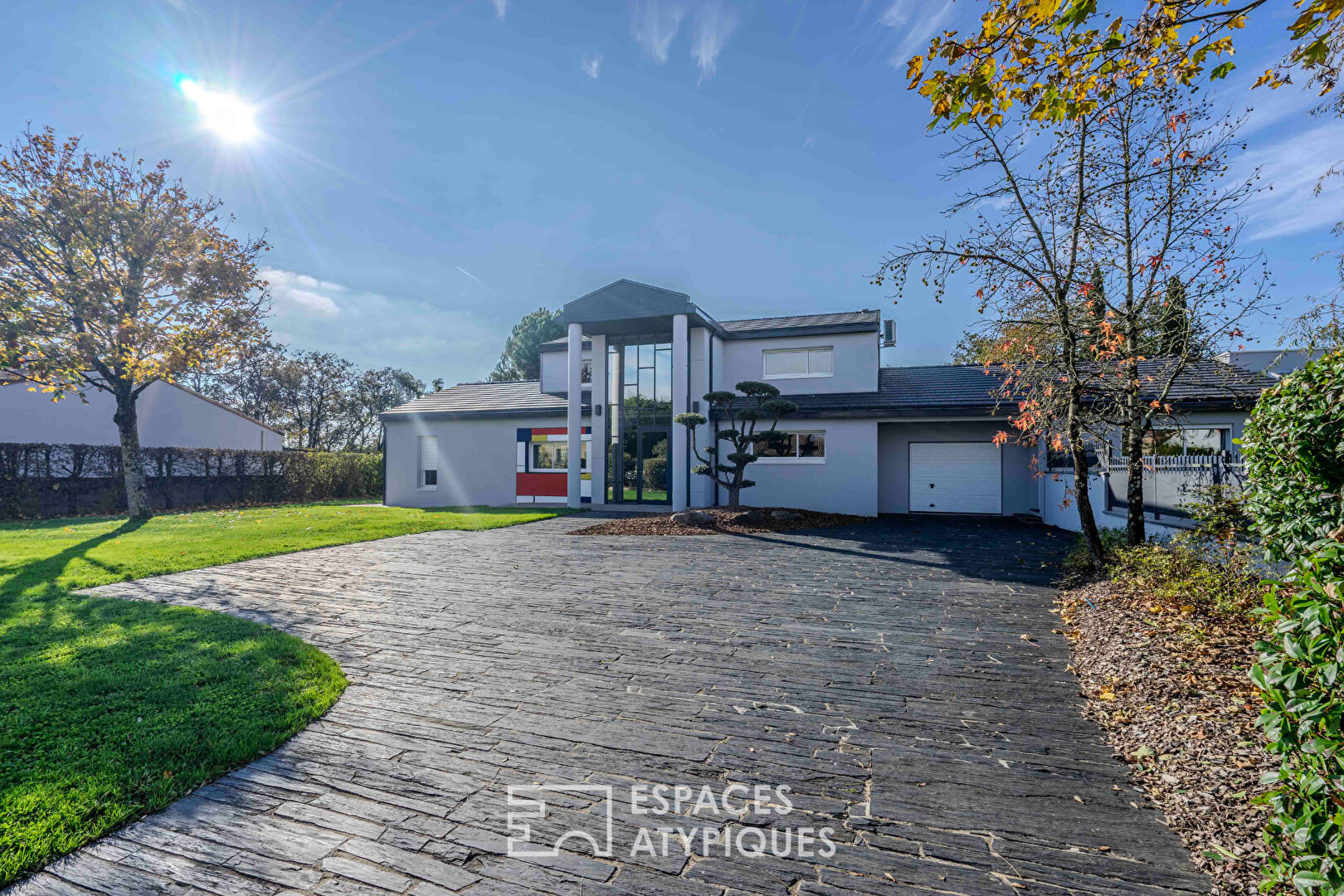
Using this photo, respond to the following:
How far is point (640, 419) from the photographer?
17.9m

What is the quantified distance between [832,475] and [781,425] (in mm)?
2048

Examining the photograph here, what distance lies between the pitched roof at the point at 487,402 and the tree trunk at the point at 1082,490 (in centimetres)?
1401

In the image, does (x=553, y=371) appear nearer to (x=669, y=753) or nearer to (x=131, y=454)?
(x=131, y=454)

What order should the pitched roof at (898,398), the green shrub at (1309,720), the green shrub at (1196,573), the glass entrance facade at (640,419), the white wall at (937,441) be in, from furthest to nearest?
the glass entrance facade at (640,419)
the white wall at (937,441)
the pitched roof at (898,398)
the green shrub at (1196,573)
the green shrub at (1309,720)

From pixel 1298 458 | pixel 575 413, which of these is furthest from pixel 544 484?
pixel 1298 458

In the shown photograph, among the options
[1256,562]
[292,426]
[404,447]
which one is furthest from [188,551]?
[292,426]

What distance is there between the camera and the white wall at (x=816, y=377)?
17328 millimetres

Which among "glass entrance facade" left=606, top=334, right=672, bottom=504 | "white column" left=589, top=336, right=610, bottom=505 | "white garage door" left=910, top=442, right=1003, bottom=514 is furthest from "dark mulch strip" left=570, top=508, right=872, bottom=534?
"white column" left=589, top=336, right=610, bottom=505

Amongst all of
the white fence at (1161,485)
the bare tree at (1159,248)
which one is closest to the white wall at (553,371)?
the white fence at (1161,485)

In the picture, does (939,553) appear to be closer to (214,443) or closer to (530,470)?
(530,470)

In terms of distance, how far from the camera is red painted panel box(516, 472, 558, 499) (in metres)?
19.6

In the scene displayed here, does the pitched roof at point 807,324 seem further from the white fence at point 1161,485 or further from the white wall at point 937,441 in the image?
the white fence at point 1161,485

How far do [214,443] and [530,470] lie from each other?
1716 centimetres

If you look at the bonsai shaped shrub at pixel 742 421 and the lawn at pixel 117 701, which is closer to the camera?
the lawn at pixel 117 701
